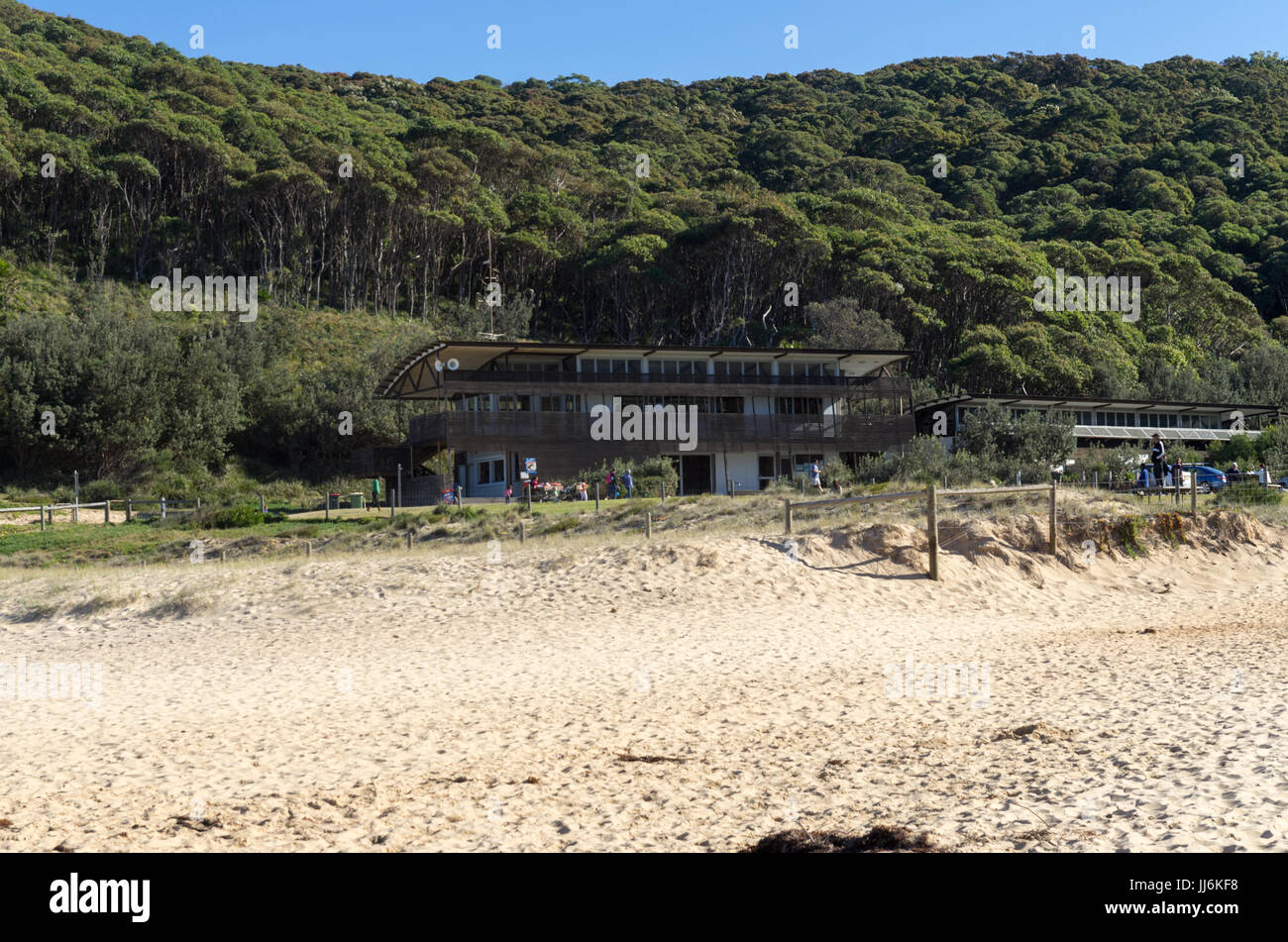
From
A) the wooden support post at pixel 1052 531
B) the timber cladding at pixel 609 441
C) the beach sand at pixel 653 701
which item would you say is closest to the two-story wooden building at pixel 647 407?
the timber cladding at pixel 609 441

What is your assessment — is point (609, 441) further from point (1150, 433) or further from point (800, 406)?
point (1150, 433)

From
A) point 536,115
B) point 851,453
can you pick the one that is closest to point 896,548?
point 851,453

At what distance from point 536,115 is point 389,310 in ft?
156

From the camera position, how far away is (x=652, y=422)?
4638 centimetres

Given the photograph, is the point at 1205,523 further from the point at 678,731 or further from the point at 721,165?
the point at 721,165

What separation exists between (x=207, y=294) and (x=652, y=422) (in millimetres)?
33542

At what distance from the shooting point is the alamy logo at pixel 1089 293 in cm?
6900

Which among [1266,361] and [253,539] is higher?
[1266,361]

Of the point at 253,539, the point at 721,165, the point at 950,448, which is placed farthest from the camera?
the point at 721,165

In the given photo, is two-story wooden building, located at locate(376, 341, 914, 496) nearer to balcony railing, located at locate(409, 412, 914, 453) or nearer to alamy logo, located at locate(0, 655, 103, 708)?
balcony railing, located at locate(409, 412, 914, 453)
